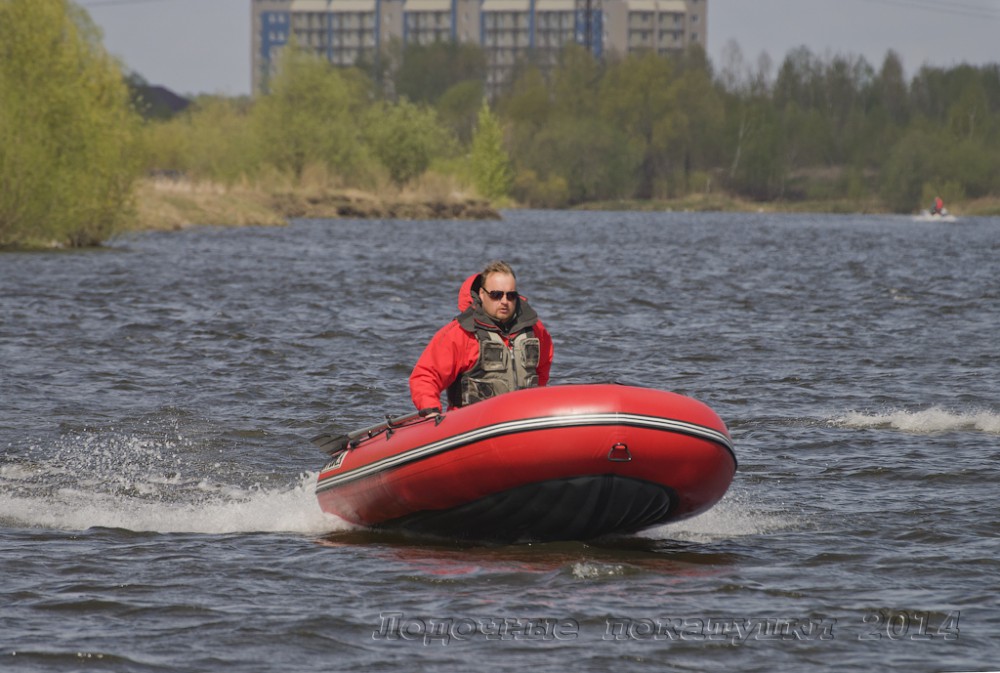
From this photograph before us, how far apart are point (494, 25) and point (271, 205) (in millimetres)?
110685

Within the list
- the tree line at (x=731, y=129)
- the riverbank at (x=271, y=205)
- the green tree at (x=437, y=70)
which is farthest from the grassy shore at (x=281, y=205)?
the green tree at (x=437, y=70)

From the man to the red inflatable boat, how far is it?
32 cm

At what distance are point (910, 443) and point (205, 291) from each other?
1714 centimetres

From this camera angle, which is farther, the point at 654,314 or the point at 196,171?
the point at 196,171

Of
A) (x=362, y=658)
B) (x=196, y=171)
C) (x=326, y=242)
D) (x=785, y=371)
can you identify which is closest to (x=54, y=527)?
(x=362, y=658)

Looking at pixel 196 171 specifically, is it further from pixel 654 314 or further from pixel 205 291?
pixel 654 314

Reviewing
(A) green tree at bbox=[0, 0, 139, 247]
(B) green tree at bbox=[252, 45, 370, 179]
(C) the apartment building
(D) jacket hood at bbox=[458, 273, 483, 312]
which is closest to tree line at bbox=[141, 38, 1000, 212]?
(B) green tree at bbox=[252, 45, 370, 179]

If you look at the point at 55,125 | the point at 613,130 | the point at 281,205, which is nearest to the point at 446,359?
the point at 55,125

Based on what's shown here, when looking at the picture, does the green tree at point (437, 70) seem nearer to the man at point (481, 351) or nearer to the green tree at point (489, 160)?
the green tree at point (489, 160)

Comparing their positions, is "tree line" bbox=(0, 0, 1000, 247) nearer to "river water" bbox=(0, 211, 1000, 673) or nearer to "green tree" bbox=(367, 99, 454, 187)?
"green tree" bbox=(367, 99, 454, 187)

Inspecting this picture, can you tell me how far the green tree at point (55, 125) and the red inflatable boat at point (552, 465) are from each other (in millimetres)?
27207

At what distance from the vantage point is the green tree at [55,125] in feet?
111

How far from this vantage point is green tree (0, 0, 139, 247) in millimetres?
33688

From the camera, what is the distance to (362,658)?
20.8 ft
